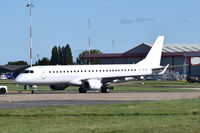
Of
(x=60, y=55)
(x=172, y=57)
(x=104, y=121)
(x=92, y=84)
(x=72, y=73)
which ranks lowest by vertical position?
(x=104, y=121)

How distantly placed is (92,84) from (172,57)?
80.9 metres

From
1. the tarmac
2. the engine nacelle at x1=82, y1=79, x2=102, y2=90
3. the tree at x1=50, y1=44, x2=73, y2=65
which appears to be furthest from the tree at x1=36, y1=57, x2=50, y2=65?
the tarmac

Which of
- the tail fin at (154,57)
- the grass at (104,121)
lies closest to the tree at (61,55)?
the tail fin at (154,57)

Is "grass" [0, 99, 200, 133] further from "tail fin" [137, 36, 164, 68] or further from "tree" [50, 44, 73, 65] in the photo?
"tree" [50, 44, 73, 65]

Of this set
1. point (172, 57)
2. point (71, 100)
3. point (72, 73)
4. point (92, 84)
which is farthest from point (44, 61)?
point (71, 100)

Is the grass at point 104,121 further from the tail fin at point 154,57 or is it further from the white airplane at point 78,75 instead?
the tail fin at point 154,57

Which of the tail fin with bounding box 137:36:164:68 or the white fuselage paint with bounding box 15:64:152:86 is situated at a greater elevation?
the tail fin with bounding box 137:36:164:68

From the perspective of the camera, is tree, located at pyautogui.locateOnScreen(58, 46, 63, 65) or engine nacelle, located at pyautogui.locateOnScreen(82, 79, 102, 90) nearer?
engine nacelle, located at pyautogui.locateOnScreen(82, 79, 102, 90)

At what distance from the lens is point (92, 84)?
58.9 metres

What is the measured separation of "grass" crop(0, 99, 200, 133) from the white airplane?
3052 centimetres

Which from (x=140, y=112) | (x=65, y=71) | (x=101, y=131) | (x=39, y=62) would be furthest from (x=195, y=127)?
(x=39, y=62)

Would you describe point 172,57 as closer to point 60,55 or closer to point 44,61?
point 60,55

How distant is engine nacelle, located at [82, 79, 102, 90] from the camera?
193 ft

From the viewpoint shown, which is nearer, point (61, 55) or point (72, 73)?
point (72, 73)
